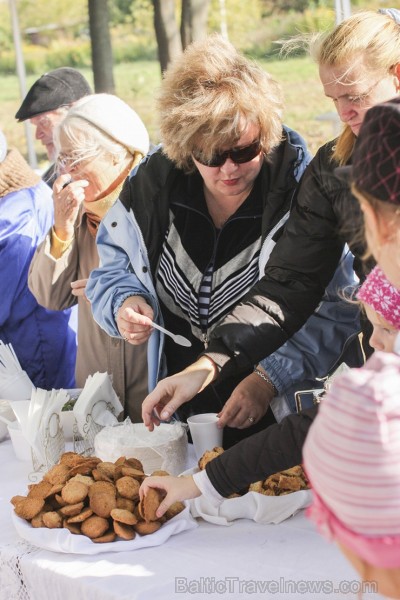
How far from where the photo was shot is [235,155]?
2049 mm

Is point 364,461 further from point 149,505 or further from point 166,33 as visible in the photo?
point 166,33

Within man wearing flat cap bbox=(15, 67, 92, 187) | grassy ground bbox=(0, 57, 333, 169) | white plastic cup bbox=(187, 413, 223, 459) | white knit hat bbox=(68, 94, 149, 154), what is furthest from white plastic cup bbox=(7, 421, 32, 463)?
grassy ground bbox=(0, 57, 333, 169)

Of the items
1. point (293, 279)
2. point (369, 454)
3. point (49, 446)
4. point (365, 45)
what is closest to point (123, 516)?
point (49, 446)

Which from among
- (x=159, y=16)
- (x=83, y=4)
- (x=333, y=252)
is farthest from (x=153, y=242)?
(x=83, y=4)

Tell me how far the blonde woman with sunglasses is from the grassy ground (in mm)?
6333

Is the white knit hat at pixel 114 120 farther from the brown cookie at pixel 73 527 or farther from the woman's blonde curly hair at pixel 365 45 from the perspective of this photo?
the brown cookie at pixel 73 527

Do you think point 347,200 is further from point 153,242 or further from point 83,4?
point 83,4

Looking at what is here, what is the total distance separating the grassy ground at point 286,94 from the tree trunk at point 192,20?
939 mm

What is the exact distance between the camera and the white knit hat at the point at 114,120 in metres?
2.61

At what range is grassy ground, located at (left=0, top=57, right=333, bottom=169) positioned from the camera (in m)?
9.70

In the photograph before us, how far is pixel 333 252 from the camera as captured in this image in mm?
1966

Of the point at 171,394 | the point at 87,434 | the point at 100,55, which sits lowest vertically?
the point at 100,55

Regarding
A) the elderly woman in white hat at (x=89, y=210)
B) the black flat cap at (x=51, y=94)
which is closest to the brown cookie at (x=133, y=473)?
the elderly woman in white hat at (x=89, y=210)

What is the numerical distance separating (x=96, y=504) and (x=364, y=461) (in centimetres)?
88
